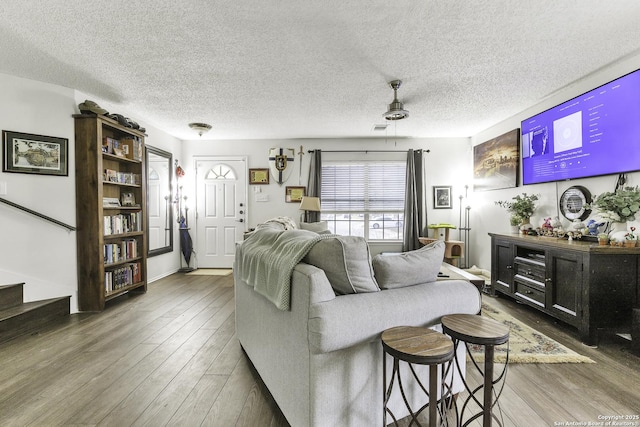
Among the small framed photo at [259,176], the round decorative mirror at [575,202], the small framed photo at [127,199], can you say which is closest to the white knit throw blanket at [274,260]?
the small framed photo at [127,199]

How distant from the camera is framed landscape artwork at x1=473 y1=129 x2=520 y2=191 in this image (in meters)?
4.01

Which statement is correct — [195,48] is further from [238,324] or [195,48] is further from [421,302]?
[421,302]

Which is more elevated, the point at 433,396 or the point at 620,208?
the point at 620,208

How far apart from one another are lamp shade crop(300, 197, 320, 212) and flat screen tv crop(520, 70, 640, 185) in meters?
3.12

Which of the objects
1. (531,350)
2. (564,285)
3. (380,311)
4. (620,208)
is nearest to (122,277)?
(380,311)

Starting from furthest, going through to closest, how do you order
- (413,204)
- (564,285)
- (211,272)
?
1. (413,204)
2. (211,272)
3. (564,285)

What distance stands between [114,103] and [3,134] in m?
1.18

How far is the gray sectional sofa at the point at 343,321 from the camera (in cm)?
123

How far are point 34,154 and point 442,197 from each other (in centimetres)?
586

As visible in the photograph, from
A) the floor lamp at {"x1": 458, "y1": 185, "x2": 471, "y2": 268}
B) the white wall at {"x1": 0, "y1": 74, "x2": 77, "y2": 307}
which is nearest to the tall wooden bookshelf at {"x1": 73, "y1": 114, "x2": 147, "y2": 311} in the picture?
the white wall at {"x1": 0, "y1": 74, "x2": 77, "y2": 307}

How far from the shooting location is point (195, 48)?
7.84 feet

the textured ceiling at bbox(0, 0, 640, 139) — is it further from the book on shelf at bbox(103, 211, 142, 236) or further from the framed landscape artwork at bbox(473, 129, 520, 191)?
the book on shelf at bbox(103, 211, 142, 236)

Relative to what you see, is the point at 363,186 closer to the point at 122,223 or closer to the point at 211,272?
the point at 211,272

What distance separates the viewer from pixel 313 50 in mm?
2418
